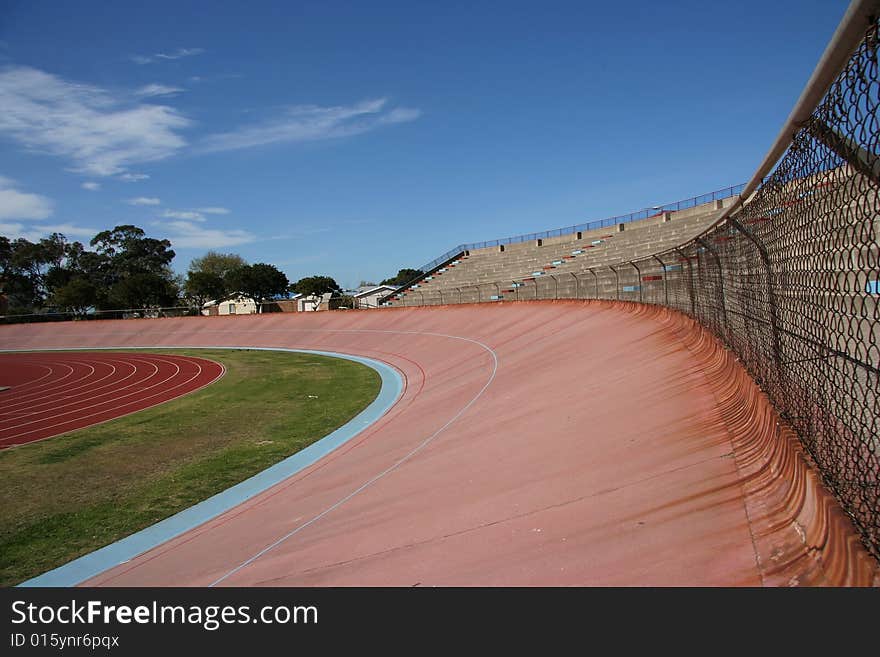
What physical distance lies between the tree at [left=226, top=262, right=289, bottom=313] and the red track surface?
6234 cm

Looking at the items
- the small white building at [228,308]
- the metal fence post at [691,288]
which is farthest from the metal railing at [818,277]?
the small white building at [228,308]

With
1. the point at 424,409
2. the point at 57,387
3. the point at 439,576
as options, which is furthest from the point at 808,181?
the point at 57,387

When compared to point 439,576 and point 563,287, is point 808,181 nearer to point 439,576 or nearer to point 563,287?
point 439,576

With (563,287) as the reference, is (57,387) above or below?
below

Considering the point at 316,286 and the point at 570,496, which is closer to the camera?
the point at 570,496

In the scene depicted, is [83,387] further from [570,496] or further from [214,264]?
[214,264]

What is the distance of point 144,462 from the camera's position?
41.6ft

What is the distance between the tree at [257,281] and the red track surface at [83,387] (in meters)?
62.3

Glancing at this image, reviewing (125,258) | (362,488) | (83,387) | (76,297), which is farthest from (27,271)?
(362,488)

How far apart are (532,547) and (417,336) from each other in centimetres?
2677

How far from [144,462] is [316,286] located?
115m

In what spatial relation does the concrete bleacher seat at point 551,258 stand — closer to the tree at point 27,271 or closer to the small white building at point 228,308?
the small white building at point 228,308

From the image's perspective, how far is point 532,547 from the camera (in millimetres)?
4227
